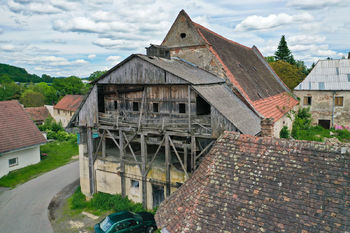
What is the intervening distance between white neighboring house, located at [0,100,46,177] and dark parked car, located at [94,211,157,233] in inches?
516

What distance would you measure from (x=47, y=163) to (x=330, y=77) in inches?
1200

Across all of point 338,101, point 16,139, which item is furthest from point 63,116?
point 338,101

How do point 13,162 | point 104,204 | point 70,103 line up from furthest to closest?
point 70,103
point 13,162
point 104,204

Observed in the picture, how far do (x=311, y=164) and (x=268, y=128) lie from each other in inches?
138

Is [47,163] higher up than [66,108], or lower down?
lower down

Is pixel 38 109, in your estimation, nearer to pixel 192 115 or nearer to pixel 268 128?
pixel 192 115

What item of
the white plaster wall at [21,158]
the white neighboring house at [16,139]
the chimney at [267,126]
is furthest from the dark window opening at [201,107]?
the white plaster wall at [21,158]

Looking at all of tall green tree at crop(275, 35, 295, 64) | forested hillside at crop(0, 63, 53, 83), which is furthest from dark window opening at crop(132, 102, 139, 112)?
forested hillside at crop(0, 63, 53, 83)

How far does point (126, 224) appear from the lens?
465 inches

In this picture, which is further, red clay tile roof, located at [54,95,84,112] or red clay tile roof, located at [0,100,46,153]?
red clay tile roof, located at [54,95,84,112]

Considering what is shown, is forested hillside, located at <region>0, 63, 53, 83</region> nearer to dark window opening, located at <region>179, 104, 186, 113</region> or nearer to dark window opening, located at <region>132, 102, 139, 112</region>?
dark window opening, located at <region>132, 102, 139, 112</region>

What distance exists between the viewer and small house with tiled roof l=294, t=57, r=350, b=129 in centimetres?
2773

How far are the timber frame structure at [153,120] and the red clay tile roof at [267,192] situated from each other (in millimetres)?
3262

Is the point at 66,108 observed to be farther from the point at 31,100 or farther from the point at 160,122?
the point at 160,122
